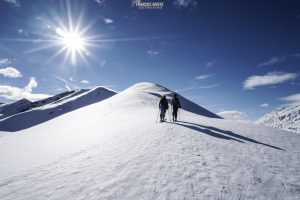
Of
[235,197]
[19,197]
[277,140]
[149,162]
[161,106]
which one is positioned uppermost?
[161,106]

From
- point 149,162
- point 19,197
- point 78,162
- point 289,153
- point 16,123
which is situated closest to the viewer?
point 19,197

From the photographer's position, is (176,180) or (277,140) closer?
(176,180)

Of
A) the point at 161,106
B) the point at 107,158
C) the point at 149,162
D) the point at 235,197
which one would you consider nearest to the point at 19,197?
the point at 107,158

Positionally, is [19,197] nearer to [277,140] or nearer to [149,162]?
[149,162]

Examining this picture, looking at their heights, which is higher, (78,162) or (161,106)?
(161,106)

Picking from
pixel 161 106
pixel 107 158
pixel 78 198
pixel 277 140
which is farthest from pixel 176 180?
pixel 161 106

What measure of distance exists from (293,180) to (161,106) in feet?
43.4

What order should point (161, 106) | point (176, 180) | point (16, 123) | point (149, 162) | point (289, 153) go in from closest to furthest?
1. point (176, 180)
2. point (149, 162)
3. point (289, 153)
4. point (161, 106)
5. point (16, 123)

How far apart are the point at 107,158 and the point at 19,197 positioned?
397 cm

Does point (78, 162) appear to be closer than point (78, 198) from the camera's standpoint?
No

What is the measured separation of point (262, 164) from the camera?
917cm

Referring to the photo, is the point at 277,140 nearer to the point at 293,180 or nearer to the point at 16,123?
the point at 293,180

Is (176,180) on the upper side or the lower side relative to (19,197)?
upper

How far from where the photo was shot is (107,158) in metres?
10.1
